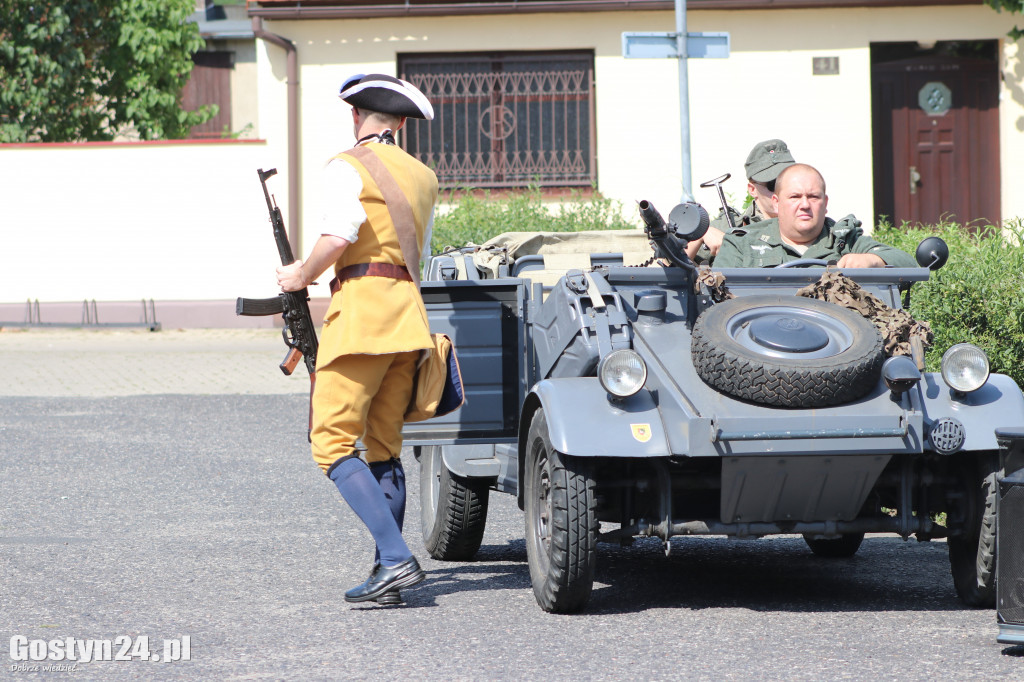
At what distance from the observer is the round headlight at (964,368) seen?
496 centimetres

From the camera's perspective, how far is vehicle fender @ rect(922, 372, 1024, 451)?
4.86m

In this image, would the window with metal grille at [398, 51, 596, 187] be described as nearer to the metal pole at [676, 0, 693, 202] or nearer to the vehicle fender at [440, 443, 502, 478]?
the metal pole at [676, 0, 693, 202]

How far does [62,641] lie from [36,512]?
102 inches

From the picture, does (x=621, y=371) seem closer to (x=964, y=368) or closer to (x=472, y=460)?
(x=964, y=368)

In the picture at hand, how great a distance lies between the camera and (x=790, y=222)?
5988mm

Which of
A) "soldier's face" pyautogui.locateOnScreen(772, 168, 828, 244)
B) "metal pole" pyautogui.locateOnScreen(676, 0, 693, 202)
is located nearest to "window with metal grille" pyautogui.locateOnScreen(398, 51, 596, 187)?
"metal pole" pyautogui.locateOnScreen(676, 0, 693, 202)

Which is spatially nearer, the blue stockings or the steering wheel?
the blue stockings

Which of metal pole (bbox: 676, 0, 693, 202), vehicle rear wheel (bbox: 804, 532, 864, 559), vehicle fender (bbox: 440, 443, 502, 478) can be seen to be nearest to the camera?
vehicle fender (bbox: 440, 443, 502, 478)

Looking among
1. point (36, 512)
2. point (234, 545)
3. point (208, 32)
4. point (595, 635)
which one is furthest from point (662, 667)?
point (208, 32)

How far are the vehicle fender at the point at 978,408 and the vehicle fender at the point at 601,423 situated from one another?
0.93 meters

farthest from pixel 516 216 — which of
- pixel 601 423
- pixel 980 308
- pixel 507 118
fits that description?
pixel 601 423

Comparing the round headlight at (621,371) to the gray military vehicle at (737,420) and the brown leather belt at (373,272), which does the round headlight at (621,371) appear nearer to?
the gray military vehicle at (737,420)

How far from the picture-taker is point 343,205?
513 cm

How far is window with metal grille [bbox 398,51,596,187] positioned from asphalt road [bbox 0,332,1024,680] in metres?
8.42
